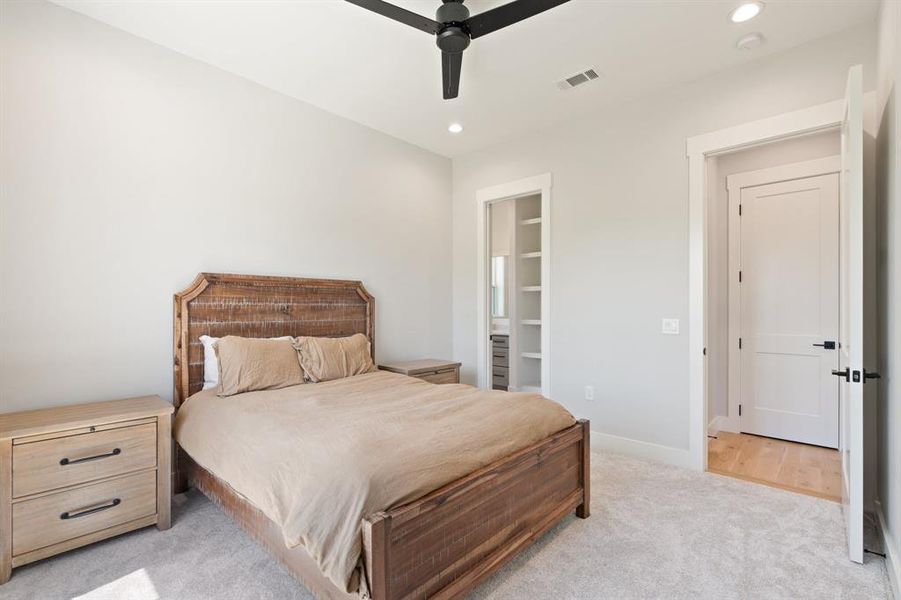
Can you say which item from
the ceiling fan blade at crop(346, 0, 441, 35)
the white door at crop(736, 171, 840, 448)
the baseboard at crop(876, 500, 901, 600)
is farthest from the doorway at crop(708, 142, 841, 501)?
the ceiling fan blade at crop(346, 0, 441, 35)

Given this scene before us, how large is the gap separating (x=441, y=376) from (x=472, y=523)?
92.7 inches

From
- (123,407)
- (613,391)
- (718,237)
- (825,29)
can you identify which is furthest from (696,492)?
(123,407)

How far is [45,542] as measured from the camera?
2.04 meters

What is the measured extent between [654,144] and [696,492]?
259cm

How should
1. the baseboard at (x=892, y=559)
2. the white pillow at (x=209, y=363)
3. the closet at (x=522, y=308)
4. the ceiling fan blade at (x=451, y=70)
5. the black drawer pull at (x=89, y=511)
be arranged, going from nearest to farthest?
the baseboard at (x=892, y=559), the black drawer pull at (x=89, y=511), the ceiling fan blade at (x=451, y=70), the white pillow at (x=209, y=363), the closet at (x=522, y=308)

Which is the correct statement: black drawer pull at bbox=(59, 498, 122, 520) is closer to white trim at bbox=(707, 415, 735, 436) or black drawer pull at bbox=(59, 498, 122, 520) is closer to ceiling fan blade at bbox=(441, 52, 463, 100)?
ceiling fan blade at bbox=(441, 52, 463, 100)

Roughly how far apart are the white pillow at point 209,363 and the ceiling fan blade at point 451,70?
2.24 m


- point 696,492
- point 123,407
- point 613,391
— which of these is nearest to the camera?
point 123,407

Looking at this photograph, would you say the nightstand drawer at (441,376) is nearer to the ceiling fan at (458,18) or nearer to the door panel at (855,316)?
the ceiling fan at (458,18)

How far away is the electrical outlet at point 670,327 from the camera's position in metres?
3.32

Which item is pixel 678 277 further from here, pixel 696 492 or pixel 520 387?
pixel 520 387

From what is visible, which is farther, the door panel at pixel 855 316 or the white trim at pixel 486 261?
the white trim at pixel 486 261

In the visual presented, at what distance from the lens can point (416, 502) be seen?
1.57 meters

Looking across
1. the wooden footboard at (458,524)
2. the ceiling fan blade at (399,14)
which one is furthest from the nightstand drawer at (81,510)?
the ceiling fan blade at (399,14)
